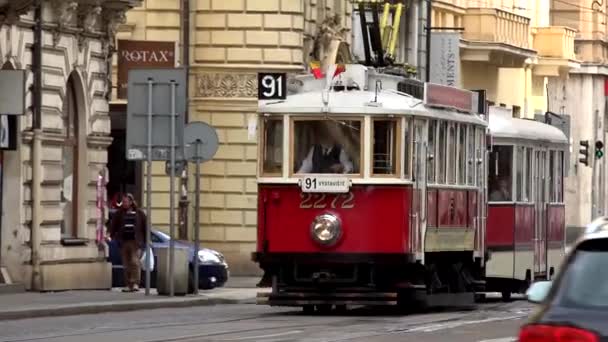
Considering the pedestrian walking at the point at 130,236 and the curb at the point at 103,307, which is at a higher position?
the pedestrian walking at the point at 130,236

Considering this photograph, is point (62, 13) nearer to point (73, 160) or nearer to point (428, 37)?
point (73, 160)

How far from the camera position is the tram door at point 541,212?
3406 cm

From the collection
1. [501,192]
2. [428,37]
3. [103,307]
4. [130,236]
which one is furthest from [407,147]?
[428,37]

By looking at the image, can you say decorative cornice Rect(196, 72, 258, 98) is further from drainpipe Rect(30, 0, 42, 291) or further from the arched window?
drainpipe Rect(30, 0, 42, 291)

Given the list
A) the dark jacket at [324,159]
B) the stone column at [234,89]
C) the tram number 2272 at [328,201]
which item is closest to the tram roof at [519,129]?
the dark jacket at [324,159]

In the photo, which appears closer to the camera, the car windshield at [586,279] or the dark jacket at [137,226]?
the car windshield at [586,279]

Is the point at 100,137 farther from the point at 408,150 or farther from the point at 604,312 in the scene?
the point at 604,312

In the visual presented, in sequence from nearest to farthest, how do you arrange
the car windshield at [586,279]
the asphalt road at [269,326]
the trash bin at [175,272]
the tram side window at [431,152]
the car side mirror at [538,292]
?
the car windshield at [586,279] < the car side mirror at [538,292] < the asphalt road at [269,326] < the tram side window at [431,152] < the trash bin at [175,272]

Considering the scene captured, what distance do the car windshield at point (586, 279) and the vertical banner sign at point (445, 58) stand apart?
46.7m

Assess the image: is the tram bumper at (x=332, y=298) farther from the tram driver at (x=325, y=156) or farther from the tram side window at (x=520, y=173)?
the tram side window at (x=520, y=173)

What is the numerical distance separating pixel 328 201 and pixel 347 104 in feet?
4.13

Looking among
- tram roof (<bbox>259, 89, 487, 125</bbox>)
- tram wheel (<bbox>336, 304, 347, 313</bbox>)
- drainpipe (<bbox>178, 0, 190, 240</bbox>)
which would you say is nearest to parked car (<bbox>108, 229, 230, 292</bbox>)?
drainpipe (<bbox>178, 0, 190, 240</bbox>)

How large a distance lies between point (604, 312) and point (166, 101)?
72.9 feet

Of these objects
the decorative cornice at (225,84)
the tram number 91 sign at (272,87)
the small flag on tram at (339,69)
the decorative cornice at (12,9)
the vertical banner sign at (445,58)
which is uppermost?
the vertical banner sign at (445,58)
